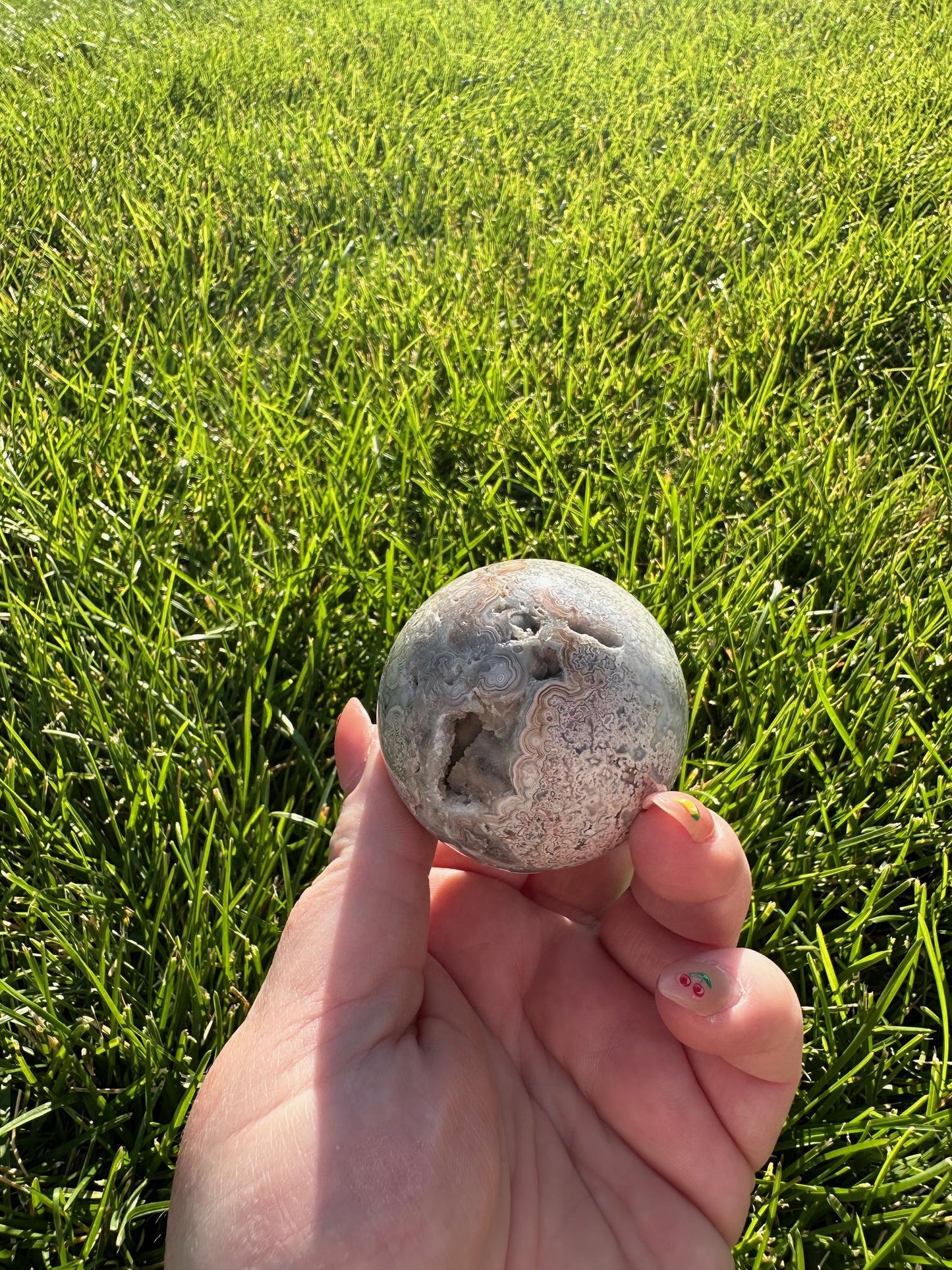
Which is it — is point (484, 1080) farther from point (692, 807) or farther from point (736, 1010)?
point (692, 807)

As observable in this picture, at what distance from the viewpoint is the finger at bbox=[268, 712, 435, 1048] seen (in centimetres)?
143

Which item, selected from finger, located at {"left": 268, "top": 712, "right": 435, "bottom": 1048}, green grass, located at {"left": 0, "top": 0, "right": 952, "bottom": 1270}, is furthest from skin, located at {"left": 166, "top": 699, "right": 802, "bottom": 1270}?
green grass, located at {"left": 0, "top": 0, "right": 952, "bottom": 1270}

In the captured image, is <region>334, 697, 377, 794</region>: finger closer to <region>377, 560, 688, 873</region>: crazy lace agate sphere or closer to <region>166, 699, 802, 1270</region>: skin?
<region>166, 699, 802, 1270</region>: skin

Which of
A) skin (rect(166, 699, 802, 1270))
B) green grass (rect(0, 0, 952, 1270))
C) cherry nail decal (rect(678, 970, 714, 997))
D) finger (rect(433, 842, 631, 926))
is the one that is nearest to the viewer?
skin (rect(166, 699, 802, 1270))

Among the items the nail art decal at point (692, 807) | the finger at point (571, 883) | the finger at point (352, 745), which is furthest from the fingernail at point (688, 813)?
the finger at point (352, 745)

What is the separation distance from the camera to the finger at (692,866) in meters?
1.43

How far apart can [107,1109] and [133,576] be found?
104cm

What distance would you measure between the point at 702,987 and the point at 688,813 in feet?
0.75

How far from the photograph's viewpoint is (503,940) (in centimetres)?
166

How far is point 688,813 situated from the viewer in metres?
1.42

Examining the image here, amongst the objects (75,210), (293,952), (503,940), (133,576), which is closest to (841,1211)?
(503,940)

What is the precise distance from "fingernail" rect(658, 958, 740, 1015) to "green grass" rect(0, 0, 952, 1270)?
31 centimetres

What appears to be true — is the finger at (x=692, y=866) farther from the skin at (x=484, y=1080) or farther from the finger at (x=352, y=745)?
the finger at (x=352, y=745)

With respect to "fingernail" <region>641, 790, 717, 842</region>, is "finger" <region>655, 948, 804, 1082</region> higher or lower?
lower
